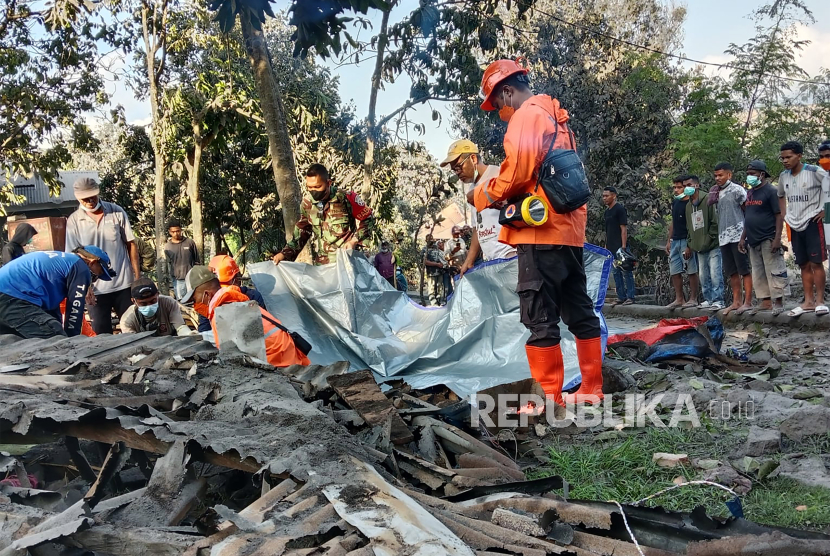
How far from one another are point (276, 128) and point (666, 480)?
496 cm

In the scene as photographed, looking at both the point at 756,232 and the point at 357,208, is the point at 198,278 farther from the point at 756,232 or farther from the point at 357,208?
the point at 756,232

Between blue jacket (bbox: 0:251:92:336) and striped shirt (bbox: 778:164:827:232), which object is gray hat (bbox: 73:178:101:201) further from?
striped shirt (bbox: 778:164:827:232)

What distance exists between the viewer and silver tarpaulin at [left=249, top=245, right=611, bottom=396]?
495 centimetres

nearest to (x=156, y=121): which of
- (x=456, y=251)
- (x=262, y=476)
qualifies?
(x=456, y=251)

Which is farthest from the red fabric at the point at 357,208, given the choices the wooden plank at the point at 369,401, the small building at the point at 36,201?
the small building at the point at 36,201

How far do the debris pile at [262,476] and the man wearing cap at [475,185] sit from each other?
176cm

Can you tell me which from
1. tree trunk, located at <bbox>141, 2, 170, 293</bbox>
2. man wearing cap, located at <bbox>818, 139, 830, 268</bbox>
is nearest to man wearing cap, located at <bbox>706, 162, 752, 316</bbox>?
man wearing cap, located at <bbox>818, 139, 830, 268</bbox>

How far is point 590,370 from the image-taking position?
4.01 metres

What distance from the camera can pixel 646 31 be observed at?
69.6 ft

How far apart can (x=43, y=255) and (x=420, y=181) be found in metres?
17.1

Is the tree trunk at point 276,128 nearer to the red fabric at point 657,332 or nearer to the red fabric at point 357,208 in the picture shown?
the red fabric at point 357,208

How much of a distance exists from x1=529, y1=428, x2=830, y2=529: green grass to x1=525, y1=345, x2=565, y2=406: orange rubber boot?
17.7 inches

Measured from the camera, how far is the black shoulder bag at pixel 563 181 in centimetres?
370

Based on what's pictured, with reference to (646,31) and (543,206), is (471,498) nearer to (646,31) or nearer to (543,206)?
(543,206)
